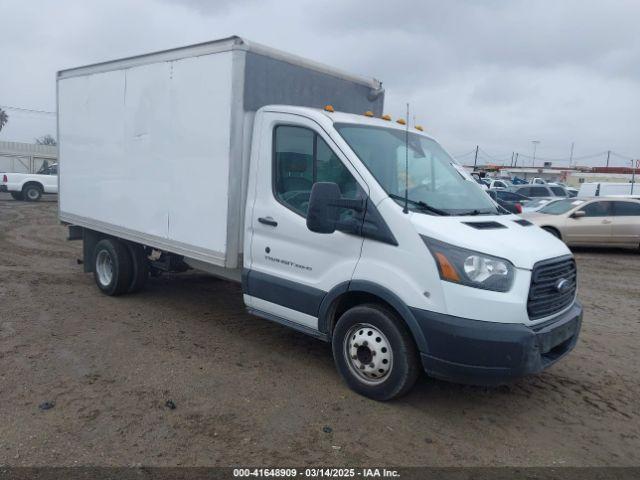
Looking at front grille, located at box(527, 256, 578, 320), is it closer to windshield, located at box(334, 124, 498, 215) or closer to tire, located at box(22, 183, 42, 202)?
windshield, located at box(334, 124, 498, 215)

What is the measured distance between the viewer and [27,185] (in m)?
23.9

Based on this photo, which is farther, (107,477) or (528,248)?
(528,248)

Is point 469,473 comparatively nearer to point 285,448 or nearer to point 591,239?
point 285,448

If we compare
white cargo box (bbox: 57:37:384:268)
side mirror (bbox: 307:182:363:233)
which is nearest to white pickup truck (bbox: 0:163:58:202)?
white cargo box (bbox: 57:37:384:268)

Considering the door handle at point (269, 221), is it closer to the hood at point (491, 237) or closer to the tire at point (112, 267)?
the hood at point (491, 237)

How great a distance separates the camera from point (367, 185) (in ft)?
14.1

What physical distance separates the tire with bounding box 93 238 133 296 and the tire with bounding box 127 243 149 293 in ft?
0.13

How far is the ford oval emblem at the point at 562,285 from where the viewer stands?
415 cm

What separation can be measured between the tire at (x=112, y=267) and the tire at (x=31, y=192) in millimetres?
19303

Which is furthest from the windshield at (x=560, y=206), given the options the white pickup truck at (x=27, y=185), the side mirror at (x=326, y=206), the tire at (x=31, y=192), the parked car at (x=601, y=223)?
the tire at (x=31, y=192)

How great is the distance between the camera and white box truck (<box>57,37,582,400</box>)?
3.85 meters

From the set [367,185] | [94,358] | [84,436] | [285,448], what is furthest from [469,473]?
[94,358]

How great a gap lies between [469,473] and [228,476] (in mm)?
1554

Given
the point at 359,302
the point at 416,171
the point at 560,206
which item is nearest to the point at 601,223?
the point at 560,206
